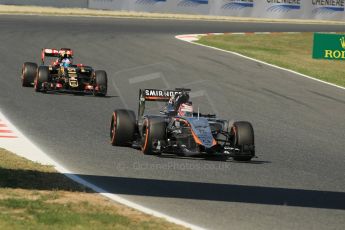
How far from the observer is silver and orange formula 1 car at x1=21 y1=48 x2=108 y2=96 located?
21609 millimetres

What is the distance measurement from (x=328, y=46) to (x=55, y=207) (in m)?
19.4

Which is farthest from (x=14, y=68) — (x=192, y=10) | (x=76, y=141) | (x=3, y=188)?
(x=192, y=10)

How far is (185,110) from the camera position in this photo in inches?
571

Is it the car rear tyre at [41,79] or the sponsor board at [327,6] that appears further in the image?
the sponsor board at [327,6]

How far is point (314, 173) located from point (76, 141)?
4.06 m

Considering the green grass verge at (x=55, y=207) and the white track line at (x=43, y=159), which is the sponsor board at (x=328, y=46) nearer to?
the white track line at (x=43, y=159)

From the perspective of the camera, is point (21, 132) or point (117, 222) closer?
point (117, 222)

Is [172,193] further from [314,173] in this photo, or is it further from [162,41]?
[162,41]

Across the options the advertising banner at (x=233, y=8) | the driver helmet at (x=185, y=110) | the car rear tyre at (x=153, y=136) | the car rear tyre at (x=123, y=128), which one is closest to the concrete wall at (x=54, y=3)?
the advertising banner at (x=233, y=8)

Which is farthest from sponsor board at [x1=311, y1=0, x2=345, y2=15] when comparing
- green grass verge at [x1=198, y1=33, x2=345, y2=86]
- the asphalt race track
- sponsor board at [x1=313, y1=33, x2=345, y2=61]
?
sponsor board at [x1=313, y1=33, x2=345, y2=61]

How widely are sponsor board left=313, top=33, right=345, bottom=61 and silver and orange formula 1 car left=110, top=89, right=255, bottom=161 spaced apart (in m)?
13.3

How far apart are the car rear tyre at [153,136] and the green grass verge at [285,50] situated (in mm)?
13743

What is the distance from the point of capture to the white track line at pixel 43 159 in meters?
9.85

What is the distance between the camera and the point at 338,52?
28688 mm
